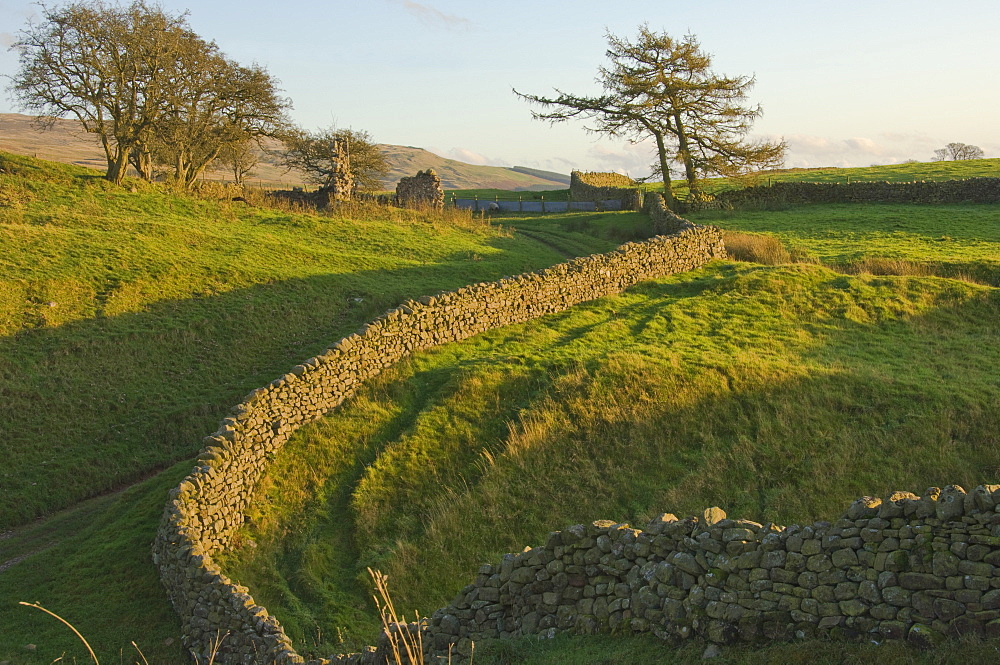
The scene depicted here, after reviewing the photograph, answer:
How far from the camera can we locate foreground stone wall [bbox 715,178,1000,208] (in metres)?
40.7

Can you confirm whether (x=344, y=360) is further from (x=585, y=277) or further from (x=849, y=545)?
(x=849, y=545)

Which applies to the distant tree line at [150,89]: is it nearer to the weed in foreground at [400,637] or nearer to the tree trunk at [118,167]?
the tree trunk at [118,167]

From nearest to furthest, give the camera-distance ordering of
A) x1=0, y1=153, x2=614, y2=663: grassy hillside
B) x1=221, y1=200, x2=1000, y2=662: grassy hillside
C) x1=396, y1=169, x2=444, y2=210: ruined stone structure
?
1. x1=221, y1=200, x2=1000, y2=662: grassy hillside
2. x1=0, y1=153, x2=614, y2=663: grassy hillside
3. x1=396, y1=169, x2=444, y2=210: ruined stone structure

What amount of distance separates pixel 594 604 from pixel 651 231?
30053mm

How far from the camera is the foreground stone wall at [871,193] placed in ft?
133

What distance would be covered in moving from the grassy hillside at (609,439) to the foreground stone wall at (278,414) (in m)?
0.54

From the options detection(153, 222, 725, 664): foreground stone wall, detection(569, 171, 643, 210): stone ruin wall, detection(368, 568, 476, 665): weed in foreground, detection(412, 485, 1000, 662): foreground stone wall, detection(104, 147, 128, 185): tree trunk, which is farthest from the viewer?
detection(569, 171, 643, 210): stone ruin wall

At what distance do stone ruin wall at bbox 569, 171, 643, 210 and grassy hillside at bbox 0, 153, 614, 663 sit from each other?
15.1 meters

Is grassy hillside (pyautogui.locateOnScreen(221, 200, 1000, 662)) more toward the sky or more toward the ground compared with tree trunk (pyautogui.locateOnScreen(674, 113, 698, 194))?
more toward the ground

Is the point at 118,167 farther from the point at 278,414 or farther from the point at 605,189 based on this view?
the point at 605,189

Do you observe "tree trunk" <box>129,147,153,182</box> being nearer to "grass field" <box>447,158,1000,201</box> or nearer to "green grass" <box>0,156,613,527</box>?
"green grass" <box>0,156,613,527</box>

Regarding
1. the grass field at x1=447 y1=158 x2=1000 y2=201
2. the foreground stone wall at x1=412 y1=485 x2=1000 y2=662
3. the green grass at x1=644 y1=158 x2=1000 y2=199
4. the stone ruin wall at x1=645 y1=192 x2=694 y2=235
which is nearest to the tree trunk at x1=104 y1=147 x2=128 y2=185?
A: the stone ruin wall at x1=645 y1=192 x2=694 y2=235

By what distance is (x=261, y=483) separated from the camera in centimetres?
1499

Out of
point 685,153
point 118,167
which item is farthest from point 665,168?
point 118,167
